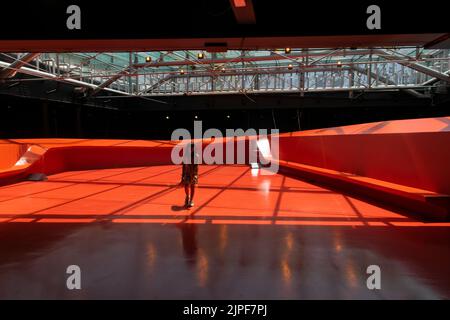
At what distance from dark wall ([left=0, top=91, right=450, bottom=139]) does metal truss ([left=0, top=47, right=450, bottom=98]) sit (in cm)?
200

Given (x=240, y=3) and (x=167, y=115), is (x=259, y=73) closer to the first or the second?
(x=167, y=115)

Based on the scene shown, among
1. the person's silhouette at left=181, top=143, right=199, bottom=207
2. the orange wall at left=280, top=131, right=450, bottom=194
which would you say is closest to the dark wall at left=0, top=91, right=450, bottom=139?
the orange wall at left=280, top=131, right=450, bottom=194

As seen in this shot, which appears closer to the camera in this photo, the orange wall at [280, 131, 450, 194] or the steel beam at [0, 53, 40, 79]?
the orange wall at [280, 131, 450, 194]

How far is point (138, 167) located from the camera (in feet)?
61.6

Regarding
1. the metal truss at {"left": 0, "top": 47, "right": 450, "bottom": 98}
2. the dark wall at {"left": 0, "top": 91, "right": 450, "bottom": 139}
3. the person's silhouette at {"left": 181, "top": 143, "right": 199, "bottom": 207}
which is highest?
the metal truss at {"left": 0, "top": 47, "right": 450, "bottom": 98}

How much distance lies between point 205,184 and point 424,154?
737cm

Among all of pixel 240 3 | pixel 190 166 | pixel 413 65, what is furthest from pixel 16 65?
pixel 413 65

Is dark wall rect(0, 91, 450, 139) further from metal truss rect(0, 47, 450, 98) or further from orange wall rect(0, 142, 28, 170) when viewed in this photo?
orange wall rect(0, 142, 28, 170)

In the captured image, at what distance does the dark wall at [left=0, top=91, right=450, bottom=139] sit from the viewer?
21.9m

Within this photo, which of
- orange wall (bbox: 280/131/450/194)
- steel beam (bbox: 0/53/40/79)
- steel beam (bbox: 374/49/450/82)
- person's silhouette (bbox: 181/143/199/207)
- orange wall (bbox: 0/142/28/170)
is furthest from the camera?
steel beam (bbox: 374/49/450/82)

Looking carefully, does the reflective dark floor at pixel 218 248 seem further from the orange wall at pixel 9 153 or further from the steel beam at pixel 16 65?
the steel beam at pixel 16 65

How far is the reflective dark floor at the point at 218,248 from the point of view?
3.74 metres

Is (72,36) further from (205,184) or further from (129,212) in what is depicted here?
(205,184)

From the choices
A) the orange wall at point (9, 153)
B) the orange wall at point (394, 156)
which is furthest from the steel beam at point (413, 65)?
the orange wall at point (9, 153)
